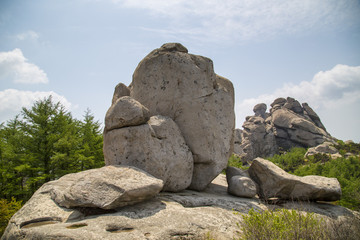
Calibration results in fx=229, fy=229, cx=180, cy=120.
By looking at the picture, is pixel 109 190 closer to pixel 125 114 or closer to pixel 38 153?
pixel 125 114

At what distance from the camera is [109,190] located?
597cm

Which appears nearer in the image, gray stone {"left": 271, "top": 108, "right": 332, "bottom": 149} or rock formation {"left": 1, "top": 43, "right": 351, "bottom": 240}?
rock formation {"left": 1, "top": 43, "right": 351, "bottom": 240}

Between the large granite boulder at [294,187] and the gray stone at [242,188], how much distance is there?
0.92 metres

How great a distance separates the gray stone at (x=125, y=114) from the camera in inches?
318

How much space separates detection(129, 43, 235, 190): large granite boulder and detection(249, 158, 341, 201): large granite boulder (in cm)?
201

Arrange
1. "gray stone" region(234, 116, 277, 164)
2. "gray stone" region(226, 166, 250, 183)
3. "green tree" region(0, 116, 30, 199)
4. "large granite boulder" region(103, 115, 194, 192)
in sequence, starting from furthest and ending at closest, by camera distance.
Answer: "gray stone" region(234, 116, 277, 164) < "green tree" region(0, 116, 30, 199) < "gray stone" region(226, 166, 250, 183) < "large granite boulder" region(103, 115, 194, 192)

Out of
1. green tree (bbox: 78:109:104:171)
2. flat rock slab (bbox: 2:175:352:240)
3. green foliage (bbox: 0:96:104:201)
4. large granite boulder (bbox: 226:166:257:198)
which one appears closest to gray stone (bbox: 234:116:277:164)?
green tree (bbox: 78:109:104:171)

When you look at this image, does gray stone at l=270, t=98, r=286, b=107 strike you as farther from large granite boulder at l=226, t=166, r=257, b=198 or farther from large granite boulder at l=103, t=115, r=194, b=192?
large granite boulder at l=103, t=115, r=194, b=192

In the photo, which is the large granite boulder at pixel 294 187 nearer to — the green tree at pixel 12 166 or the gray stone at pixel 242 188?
the gray stone at pixel 242 188

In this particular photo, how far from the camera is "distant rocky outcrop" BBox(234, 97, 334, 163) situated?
59.4 meters

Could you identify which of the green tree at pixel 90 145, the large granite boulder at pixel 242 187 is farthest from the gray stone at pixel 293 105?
the large granite boulder at pixel 242 187

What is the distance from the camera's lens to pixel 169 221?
5590 millimetres

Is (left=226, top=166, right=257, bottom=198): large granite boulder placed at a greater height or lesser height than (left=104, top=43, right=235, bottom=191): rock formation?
lesser

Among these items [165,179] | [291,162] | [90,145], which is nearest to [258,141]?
[291,162]
